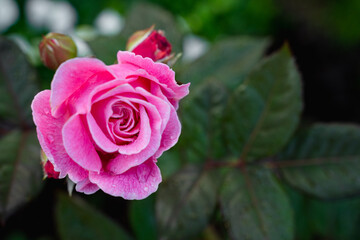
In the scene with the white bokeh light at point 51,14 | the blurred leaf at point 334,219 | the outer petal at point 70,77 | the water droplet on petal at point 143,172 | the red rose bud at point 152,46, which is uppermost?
the outer petal at point 70,77

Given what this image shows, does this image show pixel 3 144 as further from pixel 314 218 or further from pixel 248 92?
pixel 314 218

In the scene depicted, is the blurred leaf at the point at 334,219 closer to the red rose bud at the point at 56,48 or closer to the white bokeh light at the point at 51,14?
the red rose bud at the point at 56,48

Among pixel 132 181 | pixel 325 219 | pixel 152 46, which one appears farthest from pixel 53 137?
pixel 325 219

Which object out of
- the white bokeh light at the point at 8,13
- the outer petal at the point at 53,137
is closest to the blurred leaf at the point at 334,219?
the outer petal at the point at 53,137

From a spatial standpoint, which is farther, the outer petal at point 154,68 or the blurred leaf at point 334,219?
the blurred leaf at point 334,219

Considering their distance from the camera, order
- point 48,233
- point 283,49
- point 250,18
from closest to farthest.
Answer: point 283,49 < point 48,233 < point 250,18

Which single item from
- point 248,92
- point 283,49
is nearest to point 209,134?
point 248,92

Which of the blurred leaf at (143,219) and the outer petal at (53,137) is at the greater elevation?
the outer petal at (53,137)
